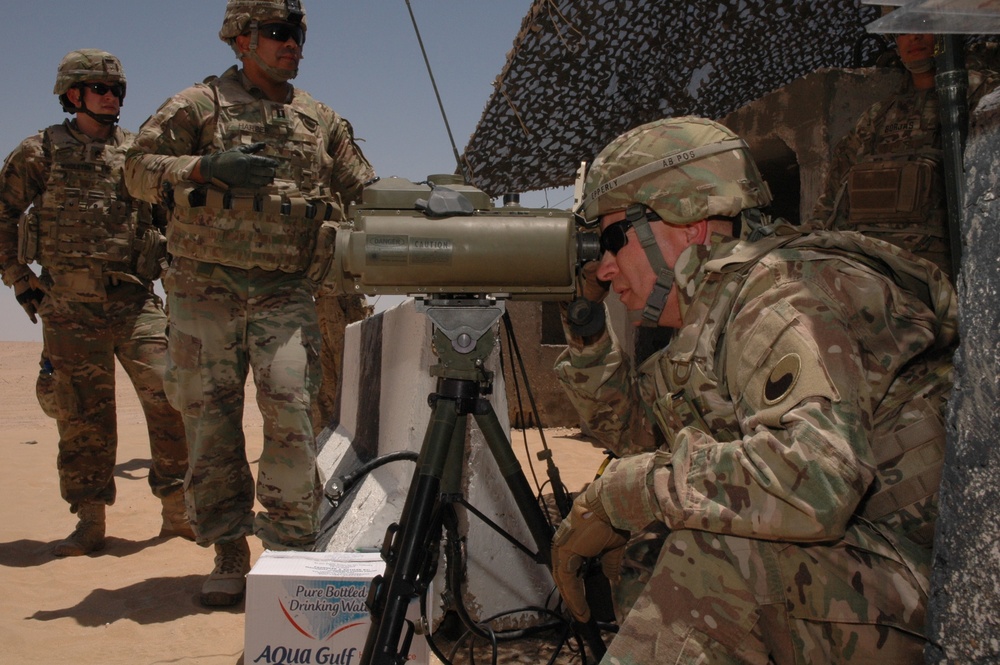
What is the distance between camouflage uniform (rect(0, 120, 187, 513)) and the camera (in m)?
4.58

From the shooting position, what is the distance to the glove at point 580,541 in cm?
167

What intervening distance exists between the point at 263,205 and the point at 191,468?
1.02 meters

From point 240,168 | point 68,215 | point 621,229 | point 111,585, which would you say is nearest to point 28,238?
point 68,215

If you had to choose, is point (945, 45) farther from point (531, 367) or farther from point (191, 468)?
point (531, 367)

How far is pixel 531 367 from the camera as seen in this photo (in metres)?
7.93

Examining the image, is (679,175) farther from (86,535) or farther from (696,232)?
(86,535)

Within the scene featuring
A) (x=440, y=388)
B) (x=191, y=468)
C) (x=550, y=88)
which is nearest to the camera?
(x=440, y=388)

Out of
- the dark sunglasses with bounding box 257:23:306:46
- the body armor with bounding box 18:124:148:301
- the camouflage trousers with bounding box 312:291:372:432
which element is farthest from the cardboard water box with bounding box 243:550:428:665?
the camouflage trousers with bounding box 312:291:372:432

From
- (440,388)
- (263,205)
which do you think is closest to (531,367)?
(263,205)

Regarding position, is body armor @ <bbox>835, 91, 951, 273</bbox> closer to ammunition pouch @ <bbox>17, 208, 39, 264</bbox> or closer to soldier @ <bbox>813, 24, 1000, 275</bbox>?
soldier @ <bbox>813, 24, 1000, 275</bbox>

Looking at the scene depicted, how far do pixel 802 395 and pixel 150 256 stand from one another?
4240mm

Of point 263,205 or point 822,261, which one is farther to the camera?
point 263,205

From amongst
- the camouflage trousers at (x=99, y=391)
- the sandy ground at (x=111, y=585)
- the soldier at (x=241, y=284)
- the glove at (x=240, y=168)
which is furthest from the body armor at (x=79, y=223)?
the glove at (x=240, y=168)

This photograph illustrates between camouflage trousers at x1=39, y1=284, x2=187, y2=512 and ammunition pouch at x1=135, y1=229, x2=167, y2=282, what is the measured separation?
0.55 ft
